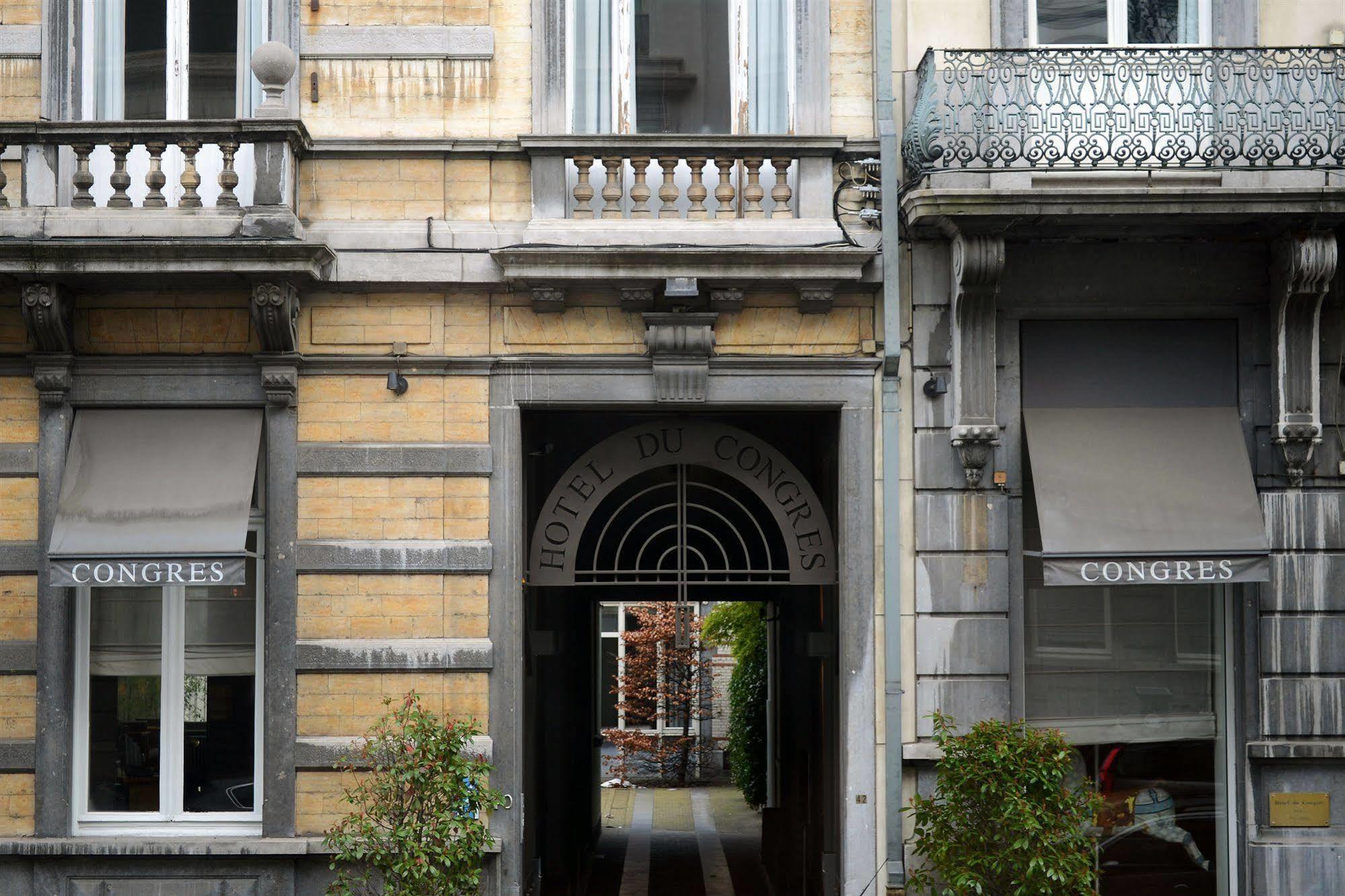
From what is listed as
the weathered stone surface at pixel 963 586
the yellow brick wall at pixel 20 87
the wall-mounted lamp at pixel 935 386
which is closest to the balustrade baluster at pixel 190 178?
the yellow brick wall at pixel 20 87

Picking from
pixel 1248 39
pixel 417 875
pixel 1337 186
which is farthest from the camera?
pixel 1248 39

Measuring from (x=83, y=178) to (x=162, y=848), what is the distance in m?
4.56

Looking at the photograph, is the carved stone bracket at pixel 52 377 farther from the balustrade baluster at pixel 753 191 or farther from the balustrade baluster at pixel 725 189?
the balustrade baluster at pixel 753 191

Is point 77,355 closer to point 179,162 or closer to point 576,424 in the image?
point 179,162

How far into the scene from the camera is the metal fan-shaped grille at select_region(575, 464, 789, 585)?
32.9 feet

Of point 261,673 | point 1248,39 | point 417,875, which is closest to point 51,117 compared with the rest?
point 261,673

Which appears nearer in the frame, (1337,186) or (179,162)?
(1337,186)

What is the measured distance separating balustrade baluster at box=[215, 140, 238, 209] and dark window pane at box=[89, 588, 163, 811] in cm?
279

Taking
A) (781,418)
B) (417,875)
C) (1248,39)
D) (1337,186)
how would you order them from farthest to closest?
(781,418) < (1248,39) < (1337,186) < (417,875)

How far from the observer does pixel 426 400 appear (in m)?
9.45

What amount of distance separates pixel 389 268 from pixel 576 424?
7.45 feet

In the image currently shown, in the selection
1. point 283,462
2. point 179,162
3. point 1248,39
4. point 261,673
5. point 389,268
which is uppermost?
point 1248,39

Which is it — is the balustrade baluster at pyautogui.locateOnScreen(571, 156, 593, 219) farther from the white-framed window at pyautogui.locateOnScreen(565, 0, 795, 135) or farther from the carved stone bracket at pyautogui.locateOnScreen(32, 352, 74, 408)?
the carved stone bracket at pyautogui.locateOnScreen(32, 352, 74, 408)

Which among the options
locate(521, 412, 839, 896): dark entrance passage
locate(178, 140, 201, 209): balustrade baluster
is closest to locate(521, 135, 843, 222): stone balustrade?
locate(521, 412, 839, 896): dark entrance passage
